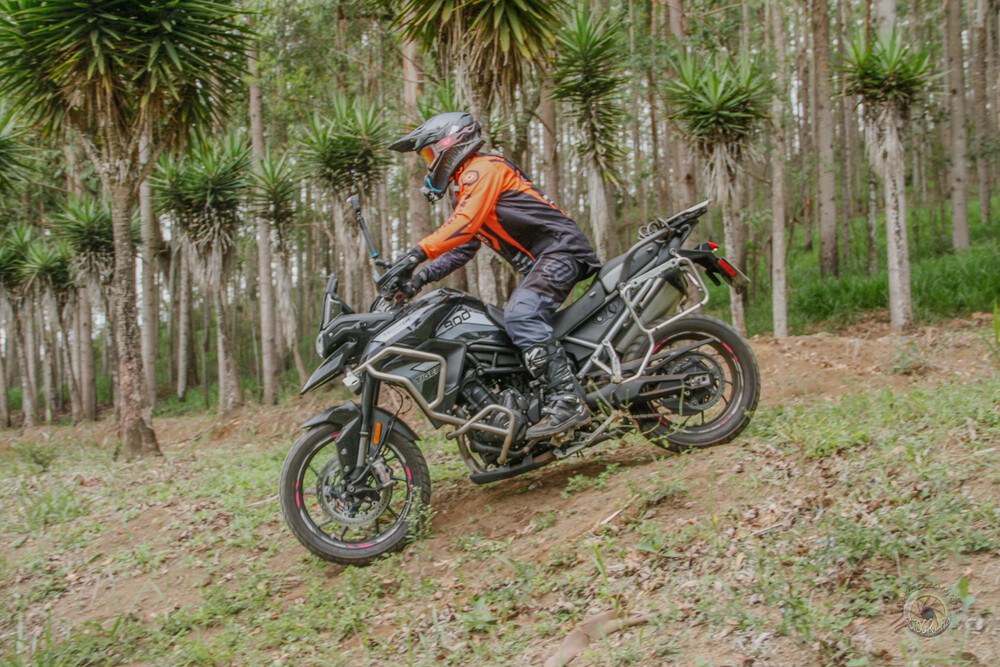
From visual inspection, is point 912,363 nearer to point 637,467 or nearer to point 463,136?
point 637,467

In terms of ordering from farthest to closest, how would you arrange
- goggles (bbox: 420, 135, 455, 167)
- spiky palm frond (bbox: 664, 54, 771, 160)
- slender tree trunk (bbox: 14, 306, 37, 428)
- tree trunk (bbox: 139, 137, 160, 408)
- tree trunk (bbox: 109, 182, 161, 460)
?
1. slender tree trunk (bbox: 14, 306, 37, 428)
2. tree trunk (bbox: 139, 137, 160, 408)
3. spiky palm frond (bbox: 664, 54, 771, 160)
4. tree trunk (bbox: 109, 182, 161, 460)
5. goggles (bbox: 420, 135, 455, 167)

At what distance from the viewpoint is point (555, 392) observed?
403cm

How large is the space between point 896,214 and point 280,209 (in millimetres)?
9542

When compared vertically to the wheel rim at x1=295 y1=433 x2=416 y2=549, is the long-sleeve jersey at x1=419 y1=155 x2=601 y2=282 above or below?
above

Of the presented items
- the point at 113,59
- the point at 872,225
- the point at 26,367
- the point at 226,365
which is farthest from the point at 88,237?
the point at 872,225

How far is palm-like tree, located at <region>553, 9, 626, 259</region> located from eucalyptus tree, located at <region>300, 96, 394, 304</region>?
2.82m

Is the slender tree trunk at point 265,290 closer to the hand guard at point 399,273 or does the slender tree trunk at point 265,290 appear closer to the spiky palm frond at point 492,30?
the spiky palm frond at point 492,30

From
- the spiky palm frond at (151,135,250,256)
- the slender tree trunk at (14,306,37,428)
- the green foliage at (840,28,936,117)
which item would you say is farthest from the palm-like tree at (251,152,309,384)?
the green foliage at (840,28,936,117)

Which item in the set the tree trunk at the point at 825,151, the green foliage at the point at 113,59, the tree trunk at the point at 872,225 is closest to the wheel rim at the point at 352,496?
the green foliage at the point at 113,59

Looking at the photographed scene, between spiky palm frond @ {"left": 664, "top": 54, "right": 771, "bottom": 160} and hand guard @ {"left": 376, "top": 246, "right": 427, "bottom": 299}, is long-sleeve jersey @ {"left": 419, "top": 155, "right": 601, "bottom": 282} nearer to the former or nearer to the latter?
hand guard @ {"left": 376, "top": 246, "right": 427, "bottom": 299}

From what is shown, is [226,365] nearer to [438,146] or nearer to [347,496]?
[347,496]

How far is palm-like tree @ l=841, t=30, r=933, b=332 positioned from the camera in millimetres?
8992

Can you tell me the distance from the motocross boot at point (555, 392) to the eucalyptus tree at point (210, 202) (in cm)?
995

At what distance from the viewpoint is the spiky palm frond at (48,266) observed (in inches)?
618
